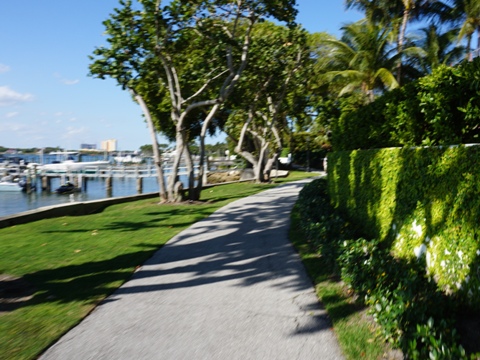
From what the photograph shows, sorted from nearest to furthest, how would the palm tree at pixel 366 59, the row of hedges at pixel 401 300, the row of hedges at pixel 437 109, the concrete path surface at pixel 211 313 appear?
the row of hedges at pixel 401 300
the concrete path surface at pixel 211 313
the row of hedges at pixel 437 109
the palm tree at pixel 366 59

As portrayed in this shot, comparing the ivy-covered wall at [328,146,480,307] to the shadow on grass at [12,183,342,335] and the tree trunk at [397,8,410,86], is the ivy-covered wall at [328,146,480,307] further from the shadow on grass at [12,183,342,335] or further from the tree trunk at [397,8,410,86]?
the tree trunk at [397,8,410,86]

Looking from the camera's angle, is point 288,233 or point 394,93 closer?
point 394,93

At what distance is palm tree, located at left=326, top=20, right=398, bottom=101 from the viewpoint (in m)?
28.7

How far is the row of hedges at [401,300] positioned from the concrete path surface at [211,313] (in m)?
0.54

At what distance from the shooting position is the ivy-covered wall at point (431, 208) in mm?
5023

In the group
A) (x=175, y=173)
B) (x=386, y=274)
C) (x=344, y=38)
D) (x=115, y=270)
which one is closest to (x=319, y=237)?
(x=386, y=274)

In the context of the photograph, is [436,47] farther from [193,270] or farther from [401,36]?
[193,270]

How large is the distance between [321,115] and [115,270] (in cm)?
1477

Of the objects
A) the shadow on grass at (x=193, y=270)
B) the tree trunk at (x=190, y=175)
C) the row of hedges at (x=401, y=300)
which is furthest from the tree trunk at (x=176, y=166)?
the row of hedges at (x=401, y=300)

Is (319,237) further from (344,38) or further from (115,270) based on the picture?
(344,38)

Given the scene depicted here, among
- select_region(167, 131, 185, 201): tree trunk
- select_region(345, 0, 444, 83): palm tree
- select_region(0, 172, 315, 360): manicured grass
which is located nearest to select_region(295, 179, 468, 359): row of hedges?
select_region(0, 172, 315, 360): manicured grass

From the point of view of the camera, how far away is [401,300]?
441 cm

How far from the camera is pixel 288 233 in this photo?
35.6ft

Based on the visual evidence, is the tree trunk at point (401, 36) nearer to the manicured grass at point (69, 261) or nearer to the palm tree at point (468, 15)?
the palm tree at point (468, 15)
